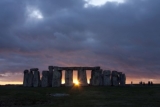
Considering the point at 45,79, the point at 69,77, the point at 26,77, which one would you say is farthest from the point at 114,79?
the point at 26,77

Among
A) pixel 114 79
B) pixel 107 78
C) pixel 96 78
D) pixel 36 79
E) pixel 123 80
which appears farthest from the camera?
pixel 123 80

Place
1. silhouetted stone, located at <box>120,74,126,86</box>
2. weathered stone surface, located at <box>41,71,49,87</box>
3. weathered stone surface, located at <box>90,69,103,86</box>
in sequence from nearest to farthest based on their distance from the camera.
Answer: weathered stone surface, located at <box>90,69,103,86</box>
weathered stone surface, located at <box>41,71,49,87</box>
silhouetted stone, located at <box>120,74,126,86</box>

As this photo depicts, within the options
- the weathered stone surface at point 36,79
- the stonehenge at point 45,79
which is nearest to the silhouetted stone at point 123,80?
the stonehenge at point 45,79

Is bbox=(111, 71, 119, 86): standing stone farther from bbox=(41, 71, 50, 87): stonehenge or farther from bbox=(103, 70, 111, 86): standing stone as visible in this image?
bbox=(41, 71, 50, 87): stonehenge

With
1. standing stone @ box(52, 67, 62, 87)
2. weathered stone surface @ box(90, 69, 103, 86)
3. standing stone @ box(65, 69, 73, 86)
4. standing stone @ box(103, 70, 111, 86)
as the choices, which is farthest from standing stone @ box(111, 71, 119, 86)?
standing stone @ box(52, 67, 62, 87)

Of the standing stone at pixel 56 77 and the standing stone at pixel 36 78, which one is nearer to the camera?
the standing stone at pixel 56 77

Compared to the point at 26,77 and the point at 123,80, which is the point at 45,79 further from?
the point at 123,80

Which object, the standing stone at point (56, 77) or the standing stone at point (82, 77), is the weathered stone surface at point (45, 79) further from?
the standing stone at point (82, 77)

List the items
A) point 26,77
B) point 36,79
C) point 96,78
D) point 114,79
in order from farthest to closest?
point 26,77, point 36,79, point 114,79, point 96,78

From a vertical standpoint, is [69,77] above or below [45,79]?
above

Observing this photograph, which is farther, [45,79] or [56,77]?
[45,79]

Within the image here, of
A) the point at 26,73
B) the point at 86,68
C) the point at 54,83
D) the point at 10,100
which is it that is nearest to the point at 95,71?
the point at 86,68

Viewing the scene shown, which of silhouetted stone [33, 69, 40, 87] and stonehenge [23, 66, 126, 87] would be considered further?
silhouetted stone [33, 69, 40, 87]

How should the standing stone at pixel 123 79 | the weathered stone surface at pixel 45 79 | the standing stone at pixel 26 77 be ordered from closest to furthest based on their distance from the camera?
the weathered stone surface at pixel 45 79 < the standing stone at pixel 123 79 < the standing stone at pixel 26 77
